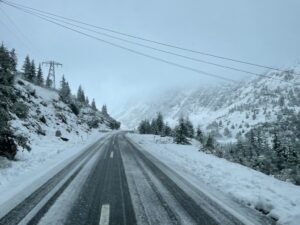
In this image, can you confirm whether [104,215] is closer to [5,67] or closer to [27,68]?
[5,67]

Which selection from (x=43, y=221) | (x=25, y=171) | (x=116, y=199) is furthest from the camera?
(x=25, y=171)

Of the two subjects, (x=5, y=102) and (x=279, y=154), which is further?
(x=279, y=154)

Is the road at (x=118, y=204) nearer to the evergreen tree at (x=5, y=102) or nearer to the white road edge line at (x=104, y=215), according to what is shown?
the white road edge line at (x=104, y=215)

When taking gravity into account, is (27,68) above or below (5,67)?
above

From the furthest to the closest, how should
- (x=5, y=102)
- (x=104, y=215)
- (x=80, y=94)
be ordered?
(x=80, y=94)
(x=5, y=102)
(x=104, y=215)

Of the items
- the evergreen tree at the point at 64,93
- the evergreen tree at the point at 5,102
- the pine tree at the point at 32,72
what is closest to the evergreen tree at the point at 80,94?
the evergreen tree at the point at 64,93

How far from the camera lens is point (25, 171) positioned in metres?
11.1

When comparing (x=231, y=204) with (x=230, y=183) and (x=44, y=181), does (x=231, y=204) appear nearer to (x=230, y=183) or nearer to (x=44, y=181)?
(x=230, y=183)

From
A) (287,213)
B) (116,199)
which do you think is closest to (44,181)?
(116,199)

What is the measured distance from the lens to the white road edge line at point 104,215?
213 inches

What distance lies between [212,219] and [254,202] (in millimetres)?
2171

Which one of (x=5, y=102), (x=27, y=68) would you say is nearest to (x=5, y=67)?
(x=5, y=102)

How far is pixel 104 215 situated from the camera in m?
5.81

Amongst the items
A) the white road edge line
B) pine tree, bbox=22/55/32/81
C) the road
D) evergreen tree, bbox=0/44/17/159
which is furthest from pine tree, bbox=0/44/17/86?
pine tree, bbox=22/55/32/81
